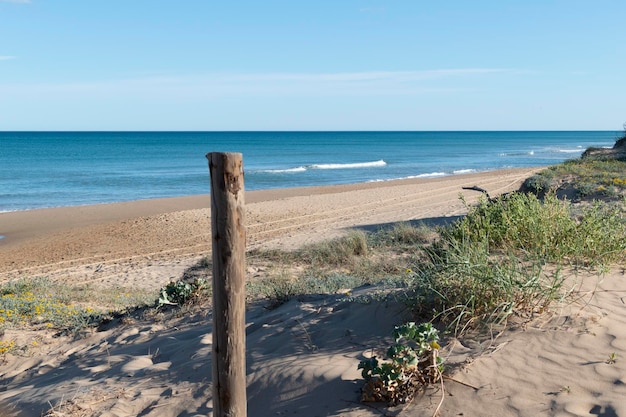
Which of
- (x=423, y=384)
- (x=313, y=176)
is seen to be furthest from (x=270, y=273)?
(x=313, y=176)

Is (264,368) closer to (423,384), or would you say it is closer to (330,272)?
(423,384)

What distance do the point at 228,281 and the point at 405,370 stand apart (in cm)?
140

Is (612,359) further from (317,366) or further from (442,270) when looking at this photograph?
(317,366)

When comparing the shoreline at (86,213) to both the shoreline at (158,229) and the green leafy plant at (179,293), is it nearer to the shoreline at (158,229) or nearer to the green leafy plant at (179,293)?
the shoreline at (158,229)

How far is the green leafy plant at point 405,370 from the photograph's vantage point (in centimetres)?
403

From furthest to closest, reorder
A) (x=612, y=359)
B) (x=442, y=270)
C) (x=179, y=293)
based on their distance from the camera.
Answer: (x=179, y=293) < (x=442, y=270) < (x=612, y=359)

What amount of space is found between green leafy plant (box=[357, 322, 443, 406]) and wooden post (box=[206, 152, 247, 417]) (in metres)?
0.91

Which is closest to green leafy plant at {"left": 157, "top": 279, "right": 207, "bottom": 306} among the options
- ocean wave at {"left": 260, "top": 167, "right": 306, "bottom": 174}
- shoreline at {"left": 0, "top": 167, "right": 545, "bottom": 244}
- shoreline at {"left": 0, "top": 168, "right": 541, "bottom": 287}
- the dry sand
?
the dry sand

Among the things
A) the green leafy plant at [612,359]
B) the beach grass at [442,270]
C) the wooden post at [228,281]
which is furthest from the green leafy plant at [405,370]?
the green leafy plant at [612,359]

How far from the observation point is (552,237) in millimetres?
6156

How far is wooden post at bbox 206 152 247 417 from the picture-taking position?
11.5 feet

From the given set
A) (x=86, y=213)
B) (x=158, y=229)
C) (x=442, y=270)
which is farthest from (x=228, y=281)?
(x=86, y=213)

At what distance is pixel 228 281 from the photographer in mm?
3596

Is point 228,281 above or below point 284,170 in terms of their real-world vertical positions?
above
